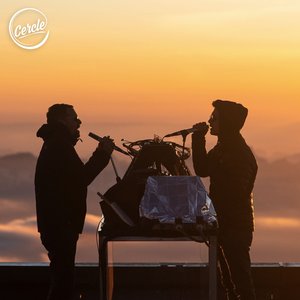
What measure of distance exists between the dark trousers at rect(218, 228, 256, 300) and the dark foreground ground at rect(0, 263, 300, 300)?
152cm

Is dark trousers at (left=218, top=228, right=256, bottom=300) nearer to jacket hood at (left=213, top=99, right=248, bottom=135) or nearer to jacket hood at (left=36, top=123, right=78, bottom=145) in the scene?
jacket hood at (left=213, top=99, right=248, bottom=135)

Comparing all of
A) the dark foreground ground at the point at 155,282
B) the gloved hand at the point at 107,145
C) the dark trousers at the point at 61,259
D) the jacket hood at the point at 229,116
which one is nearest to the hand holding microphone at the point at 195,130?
the jacket hood at the point at 229,116

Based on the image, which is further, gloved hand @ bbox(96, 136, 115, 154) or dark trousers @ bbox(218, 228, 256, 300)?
dark trousers @ bbox(218, 228, 256, 300)

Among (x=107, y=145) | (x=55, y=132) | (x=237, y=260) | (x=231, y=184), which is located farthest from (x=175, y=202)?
(x=55, y=132)

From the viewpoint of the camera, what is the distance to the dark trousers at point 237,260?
468 inches

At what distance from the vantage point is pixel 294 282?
13.8 meters

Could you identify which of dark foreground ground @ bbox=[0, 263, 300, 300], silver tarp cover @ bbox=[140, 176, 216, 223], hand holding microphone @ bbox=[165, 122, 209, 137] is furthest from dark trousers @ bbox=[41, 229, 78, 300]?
dark foreground ground @ bbox=[0, 263, 300, 300]

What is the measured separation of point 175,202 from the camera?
36.4 ft

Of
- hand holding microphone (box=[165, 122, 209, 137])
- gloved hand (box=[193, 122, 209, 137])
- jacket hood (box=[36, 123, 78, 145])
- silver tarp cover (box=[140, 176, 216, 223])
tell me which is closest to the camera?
silver tarp cover (box=[140, 176, 216, 223])

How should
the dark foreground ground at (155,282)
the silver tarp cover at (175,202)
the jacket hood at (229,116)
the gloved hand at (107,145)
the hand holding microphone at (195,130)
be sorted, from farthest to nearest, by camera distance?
the dark foreground ground at (155,282), the jacket hood at (229,116), the hand holding microphone at (195,130), the gloved hand at (107,145), the silver tarp cover at (175,202)

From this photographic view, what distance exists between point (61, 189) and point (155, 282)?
245 cm

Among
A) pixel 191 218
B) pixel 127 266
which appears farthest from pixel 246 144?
pixel 127 266

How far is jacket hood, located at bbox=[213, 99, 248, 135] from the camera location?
12039mm

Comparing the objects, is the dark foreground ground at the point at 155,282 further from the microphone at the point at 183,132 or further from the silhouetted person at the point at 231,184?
the microphone at the point at 183,132
